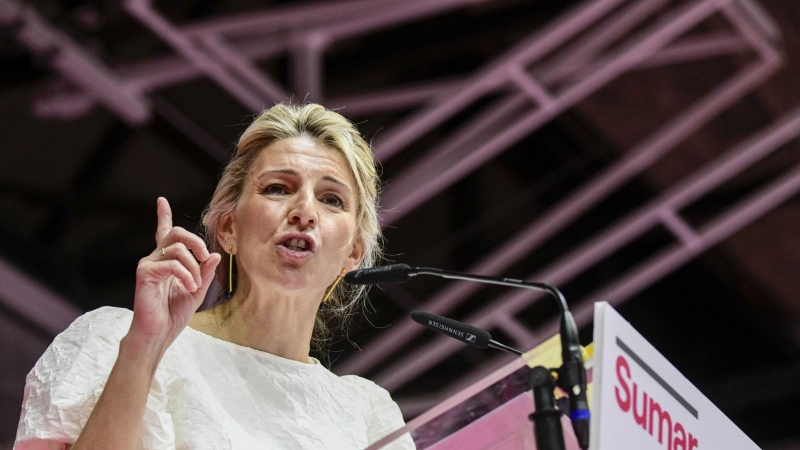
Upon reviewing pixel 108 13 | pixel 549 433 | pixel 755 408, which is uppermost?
pixel 108 13

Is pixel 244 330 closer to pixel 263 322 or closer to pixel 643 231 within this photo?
pixel 263 322

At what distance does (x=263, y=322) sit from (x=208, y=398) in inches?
11.0

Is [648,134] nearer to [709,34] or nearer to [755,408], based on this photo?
[709,34]

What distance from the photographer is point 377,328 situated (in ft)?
10.0

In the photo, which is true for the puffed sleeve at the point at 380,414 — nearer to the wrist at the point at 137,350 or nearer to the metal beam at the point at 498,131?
the wrist at the point at 137,350

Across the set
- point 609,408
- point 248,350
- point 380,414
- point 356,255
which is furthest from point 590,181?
point 609,408

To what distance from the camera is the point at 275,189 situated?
1877 mm

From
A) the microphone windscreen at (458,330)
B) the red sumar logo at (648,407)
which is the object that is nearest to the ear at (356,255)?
the microphone windscreen at (458,330)

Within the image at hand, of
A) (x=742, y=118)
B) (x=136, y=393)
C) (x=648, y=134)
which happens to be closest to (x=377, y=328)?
(x=648, y=134)

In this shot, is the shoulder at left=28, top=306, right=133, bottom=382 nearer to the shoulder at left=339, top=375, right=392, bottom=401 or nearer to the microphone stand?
the shoulder at left=339, top=375, right=392, bottom=401

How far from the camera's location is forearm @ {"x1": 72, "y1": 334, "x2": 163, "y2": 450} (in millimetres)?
1305

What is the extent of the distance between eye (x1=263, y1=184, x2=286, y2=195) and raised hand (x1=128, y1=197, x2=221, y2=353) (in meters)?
0.49

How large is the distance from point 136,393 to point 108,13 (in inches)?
66.5

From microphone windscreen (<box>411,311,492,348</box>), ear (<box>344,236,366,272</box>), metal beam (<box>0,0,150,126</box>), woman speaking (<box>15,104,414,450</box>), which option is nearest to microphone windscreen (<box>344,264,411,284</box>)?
microphone windscreen (<box>411,311,492,348</box>)
